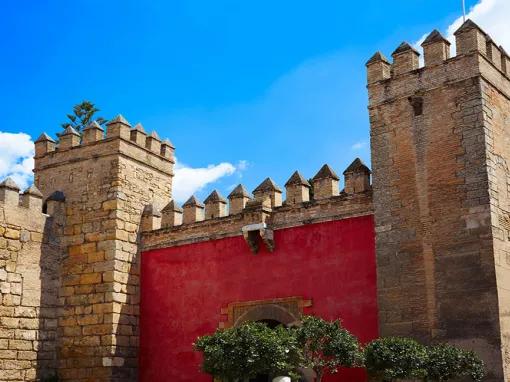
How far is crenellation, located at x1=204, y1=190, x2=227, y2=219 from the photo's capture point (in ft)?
44.1

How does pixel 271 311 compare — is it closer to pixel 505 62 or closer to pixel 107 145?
pixel 107 145

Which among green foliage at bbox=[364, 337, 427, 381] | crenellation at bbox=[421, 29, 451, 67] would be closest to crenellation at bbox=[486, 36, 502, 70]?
crenellation at bbox=[421, 29, 451, 67]

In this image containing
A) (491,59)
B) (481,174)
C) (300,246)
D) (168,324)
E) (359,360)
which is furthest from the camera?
(168,324)

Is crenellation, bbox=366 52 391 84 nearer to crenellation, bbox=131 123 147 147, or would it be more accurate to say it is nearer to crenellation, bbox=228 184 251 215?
crenellation, bbox=228 184 251 215

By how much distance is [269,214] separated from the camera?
12.6 meters

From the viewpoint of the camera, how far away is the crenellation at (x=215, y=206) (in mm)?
13445

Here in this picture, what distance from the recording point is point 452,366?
31.0 ft

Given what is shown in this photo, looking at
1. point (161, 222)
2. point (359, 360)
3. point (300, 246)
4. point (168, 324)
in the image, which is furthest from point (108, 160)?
point (359, 360)

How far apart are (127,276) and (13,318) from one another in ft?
7.02

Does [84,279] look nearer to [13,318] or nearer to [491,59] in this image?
[13,318]

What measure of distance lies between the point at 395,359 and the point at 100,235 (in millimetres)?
6530

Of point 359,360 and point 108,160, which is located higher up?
point 108,160

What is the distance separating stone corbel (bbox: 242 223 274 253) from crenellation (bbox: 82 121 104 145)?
3.76m

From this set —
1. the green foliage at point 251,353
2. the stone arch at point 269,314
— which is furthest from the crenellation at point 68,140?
the green foliage at point 251,353
